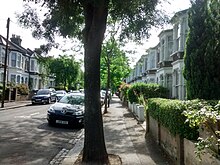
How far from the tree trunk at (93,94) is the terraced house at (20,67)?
32953 mm

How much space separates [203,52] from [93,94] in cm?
533

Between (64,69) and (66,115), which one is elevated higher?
(64,69)

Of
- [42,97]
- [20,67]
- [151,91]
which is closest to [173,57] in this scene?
[151,91]

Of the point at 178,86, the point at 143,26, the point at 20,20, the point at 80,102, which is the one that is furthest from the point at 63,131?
the point at 178,86

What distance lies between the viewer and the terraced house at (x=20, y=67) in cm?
4384

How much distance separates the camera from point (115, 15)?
31.3 ft

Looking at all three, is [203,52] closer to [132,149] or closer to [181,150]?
[132,149]

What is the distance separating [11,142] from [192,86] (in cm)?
672

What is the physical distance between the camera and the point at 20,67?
48125 mm

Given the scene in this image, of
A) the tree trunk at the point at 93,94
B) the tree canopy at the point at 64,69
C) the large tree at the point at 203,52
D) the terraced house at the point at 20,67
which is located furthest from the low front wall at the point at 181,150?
the tree canopy at the point at 64,69

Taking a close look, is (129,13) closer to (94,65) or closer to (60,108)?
(94,65)

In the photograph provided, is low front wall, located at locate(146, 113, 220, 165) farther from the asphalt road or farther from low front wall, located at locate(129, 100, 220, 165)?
the asphalt road

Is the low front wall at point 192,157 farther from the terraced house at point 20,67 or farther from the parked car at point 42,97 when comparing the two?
the terraced house at point 20,67

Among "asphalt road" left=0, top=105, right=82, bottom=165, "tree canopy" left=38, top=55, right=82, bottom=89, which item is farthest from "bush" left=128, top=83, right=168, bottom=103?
"tree canopy" left=38, top=55, right=82, bottom=89
